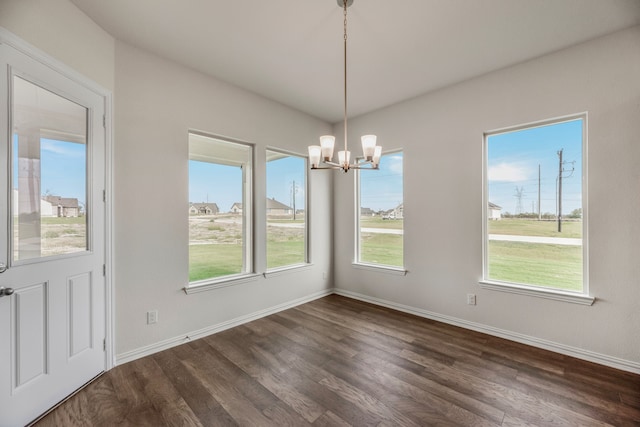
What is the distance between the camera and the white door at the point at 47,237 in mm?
1670

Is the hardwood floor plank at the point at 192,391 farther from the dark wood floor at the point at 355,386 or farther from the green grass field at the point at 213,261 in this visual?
the green grass field at the point at 213,261

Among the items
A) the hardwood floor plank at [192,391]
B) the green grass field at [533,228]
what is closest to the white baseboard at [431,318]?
the hardwood floor plank at [192,391]

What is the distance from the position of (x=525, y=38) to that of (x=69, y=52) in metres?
3.86

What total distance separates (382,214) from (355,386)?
251 cm

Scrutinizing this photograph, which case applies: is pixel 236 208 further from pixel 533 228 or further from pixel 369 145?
pixel 533 228

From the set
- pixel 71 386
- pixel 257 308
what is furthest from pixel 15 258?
pixel 257 308

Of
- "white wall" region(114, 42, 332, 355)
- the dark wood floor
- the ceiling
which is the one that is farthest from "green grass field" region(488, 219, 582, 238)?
"white wall" region(114, 42, 332, 355)

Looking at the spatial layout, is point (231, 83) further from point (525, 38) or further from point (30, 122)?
point (525, 38)

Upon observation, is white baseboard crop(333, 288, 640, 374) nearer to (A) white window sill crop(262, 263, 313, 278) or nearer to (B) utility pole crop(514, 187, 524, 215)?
(A) white window sill crop(262, 263, 313, 278)

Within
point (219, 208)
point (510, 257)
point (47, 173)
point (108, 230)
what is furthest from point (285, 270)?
point (510, 257)

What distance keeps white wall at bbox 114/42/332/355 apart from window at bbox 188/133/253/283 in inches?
6.2

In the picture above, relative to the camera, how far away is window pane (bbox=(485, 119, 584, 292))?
2.71 metres

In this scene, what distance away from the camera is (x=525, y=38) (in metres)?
2.47

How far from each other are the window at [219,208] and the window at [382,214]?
1819 mm
